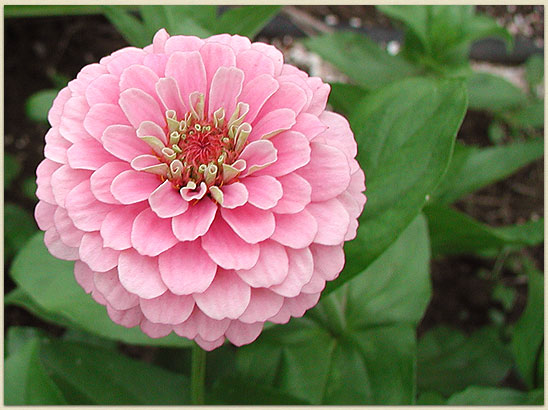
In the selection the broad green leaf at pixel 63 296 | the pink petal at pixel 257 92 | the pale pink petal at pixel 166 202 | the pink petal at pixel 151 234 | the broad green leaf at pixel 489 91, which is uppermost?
the pink petal at pixel 257 92

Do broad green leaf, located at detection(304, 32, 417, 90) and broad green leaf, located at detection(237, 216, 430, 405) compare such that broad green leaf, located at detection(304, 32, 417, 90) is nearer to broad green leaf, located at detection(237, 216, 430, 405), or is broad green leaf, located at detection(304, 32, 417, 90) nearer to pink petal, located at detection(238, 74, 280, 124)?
broad green leaf, located at detection(237, 216, 430, 405)

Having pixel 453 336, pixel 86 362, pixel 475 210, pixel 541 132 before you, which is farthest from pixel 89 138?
Result: pixel 541 132

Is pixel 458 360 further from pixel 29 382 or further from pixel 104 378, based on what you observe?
pixel 29 382

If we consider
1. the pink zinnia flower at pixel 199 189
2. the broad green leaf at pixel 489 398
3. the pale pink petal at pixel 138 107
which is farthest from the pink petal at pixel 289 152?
the broad green leaf at pixel 489 398

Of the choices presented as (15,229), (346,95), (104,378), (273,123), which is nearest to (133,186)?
(273,123)

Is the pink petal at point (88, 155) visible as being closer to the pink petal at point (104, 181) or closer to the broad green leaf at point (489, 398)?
the pink petal at point (104, 181)

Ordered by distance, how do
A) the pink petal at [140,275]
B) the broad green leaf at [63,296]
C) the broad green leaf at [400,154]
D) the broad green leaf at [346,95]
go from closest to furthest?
the pink petal at [140,275] < the broad green leaf at [400,154] < the broad green leaf at [63,296] < the broad green leaf at [346,95]

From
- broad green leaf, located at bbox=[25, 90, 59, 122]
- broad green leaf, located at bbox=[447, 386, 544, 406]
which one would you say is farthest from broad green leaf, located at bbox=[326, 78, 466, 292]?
broad green leaf, located at bbox=[25, 90, 59, 122]

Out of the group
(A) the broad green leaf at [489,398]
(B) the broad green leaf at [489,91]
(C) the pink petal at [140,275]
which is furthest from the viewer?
(B) the broad green leaf at [489,91]
